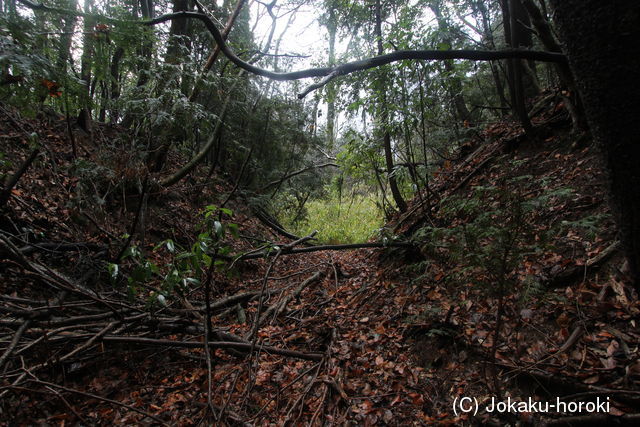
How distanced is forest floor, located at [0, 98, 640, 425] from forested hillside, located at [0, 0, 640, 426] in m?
0.02

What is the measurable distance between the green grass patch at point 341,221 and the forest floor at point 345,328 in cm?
472

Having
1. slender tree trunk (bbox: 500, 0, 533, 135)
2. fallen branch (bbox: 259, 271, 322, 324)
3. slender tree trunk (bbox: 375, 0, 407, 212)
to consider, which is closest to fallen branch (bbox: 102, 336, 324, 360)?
fallen branch (bbox: 259, 271, 322, 324)

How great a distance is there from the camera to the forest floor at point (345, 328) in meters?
2.10

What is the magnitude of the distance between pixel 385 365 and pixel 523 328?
1.26 metres

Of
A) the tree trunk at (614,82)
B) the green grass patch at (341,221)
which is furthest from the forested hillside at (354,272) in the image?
the green grass patch at (341,221)

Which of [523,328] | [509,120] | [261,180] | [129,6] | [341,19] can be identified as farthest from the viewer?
[261,180]

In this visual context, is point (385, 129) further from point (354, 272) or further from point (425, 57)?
point (425, 57)

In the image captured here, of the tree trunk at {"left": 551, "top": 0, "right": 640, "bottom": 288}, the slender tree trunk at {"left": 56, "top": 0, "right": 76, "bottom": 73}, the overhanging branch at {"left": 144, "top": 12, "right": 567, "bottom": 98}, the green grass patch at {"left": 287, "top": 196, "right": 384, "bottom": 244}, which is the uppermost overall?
the slender tree trunk at {"left": 56, "top": 0, "right": 76, "bottom": 73}

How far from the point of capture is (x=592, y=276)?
103 inches

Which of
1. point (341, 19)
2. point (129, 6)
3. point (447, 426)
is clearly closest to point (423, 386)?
point (447, 426)

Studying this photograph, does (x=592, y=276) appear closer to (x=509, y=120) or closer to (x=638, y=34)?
(x=638, y=34)

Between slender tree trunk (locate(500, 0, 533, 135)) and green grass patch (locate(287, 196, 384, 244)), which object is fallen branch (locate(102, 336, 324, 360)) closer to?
slender tree trunk (locate(500, 0, 533, 135))

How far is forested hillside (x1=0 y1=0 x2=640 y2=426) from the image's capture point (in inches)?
71.9

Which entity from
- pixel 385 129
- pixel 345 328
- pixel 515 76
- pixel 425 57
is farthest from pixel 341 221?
pixel 425 57
